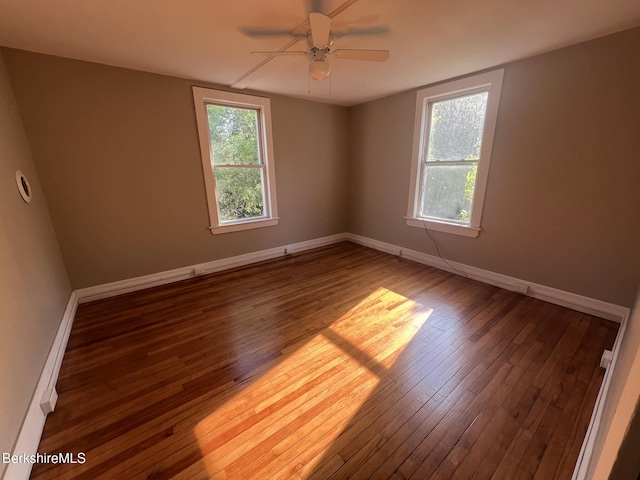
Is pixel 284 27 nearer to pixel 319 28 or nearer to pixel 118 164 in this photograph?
pixel 319 28

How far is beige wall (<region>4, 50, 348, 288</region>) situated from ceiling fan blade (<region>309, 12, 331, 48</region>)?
6.67 feet

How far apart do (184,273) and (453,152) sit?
12.4ft

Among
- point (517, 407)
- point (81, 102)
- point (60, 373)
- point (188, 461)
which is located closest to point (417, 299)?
point (517, 407)

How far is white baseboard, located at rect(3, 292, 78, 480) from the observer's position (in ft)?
3.75

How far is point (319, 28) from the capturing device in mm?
1606

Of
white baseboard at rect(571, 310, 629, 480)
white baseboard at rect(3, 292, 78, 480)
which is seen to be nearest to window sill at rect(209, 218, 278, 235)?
white baseboard at rect(3, 292, 78, 480)

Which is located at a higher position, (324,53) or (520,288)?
(324,53)

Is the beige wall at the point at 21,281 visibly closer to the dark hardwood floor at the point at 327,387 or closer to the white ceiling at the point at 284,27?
the dark hardwood floor at the point at 327,387

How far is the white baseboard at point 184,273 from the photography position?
2836 millimetres

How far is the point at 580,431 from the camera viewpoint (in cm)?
137

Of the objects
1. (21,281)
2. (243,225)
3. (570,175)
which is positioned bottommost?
(243,225)

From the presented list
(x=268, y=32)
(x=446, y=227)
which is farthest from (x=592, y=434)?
(x=268, y=32)

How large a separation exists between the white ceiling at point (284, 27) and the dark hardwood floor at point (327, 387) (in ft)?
7.72

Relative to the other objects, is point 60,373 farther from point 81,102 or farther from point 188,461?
point 81,102
